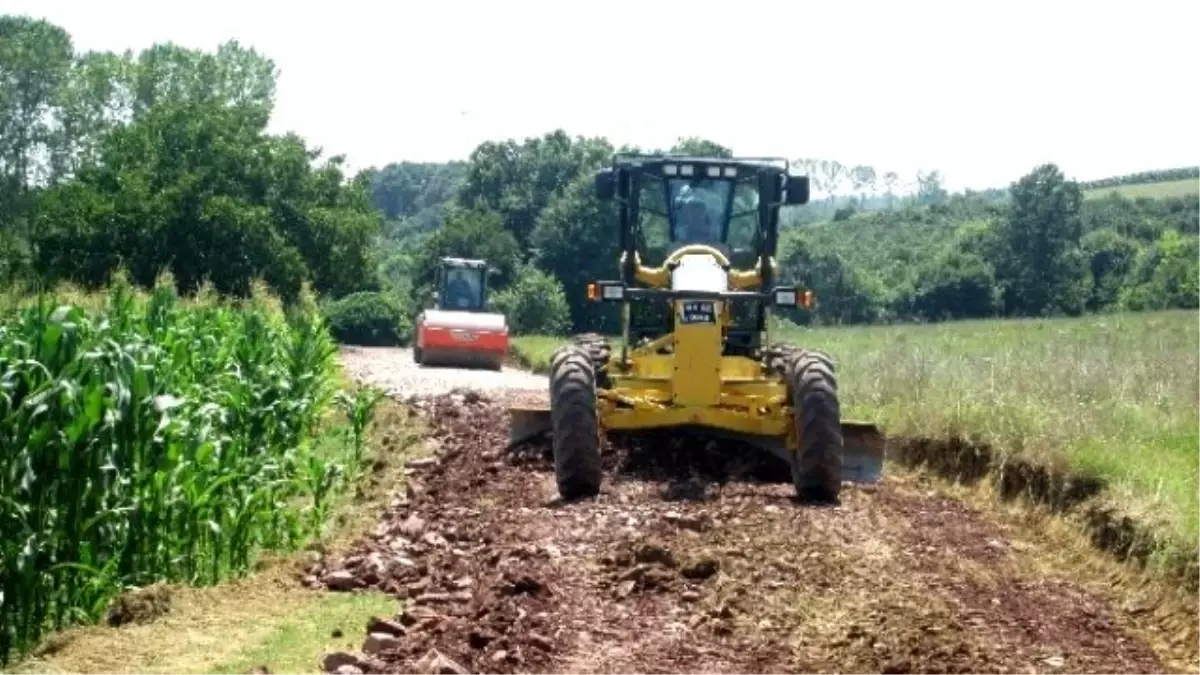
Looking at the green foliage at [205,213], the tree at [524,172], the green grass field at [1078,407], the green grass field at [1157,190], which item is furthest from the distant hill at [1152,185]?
the green grass field at [1078,407]

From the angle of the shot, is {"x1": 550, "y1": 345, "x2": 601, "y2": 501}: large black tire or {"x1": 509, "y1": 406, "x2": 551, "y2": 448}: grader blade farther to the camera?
{"x1": 509, "y1": 406, "x2": 551, "y2": 448}: grader blade

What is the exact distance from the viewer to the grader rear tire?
10.9 metres

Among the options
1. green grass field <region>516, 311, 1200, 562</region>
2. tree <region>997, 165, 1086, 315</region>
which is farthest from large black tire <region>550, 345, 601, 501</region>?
tree <region>997, 165, 1086, 315</region>

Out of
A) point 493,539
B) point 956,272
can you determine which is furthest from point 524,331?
point 493,539

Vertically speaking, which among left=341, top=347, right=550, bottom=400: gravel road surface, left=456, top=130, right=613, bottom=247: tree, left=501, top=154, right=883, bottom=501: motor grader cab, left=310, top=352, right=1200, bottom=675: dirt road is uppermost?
left=456, top=130, right=613, bottom=247: tree

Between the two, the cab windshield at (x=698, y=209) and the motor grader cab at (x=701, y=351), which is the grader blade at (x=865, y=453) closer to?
the motor grader cab at (x=701, y=351)

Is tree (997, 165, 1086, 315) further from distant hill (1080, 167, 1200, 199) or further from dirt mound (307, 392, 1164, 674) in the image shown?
dirt mound (307, 392, 1164, 674)

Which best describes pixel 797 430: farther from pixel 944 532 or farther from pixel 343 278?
pixel 343 278

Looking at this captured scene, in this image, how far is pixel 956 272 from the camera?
2328 inches

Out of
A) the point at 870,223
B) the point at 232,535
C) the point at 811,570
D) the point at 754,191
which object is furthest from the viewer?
the point at 870,223

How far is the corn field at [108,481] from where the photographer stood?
26.3ft

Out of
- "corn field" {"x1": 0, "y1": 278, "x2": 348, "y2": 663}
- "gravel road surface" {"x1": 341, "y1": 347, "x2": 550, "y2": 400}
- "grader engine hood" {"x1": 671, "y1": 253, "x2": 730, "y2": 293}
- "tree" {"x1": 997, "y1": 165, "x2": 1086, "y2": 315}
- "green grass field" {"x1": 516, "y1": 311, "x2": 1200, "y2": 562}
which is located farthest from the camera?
"tree" {"x1": 997, "y1": 165, "x2": 1086, "y2": 315}

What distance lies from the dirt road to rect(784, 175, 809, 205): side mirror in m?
2.45

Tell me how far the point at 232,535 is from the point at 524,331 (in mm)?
44864
